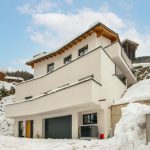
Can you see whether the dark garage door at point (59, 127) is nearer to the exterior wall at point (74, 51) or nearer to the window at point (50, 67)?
the exterior wall at point (74, 51)

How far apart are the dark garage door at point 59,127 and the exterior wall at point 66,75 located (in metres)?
2.83

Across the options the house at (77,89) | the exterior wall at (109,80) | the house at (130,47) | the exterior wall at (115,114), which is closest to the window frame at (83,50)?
the house at (77,89)

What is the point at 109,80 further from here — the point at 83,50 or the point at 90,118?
the point at 83,50

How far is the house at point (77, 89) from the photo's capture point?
784 inches

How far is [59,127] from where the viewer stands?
24.1 meters

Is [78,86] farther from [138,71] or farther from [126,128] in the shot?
[138,71]

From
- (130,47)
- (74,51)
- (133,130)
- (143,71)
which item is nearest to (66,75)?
(74,51)

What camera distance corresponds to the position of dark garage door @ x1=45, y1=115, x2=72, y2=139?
22920 millimetres

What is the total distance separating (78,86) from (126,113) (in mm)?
10671

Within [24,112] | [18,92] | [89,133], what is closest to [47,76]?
[24,112]

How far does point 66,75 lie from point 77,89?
4298 millimetres

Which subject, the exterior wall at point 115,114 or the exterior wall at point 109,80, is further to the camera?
the exterior wall at point 109,80

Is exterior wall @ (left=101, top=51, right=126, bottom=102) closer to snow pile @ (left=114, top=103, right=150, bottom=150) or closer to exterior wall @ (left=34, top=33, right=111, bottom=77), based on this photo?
exterior wall @ (left=34, top=33, right=111, bottom=77)

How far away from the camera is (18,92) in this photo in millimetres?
31047
